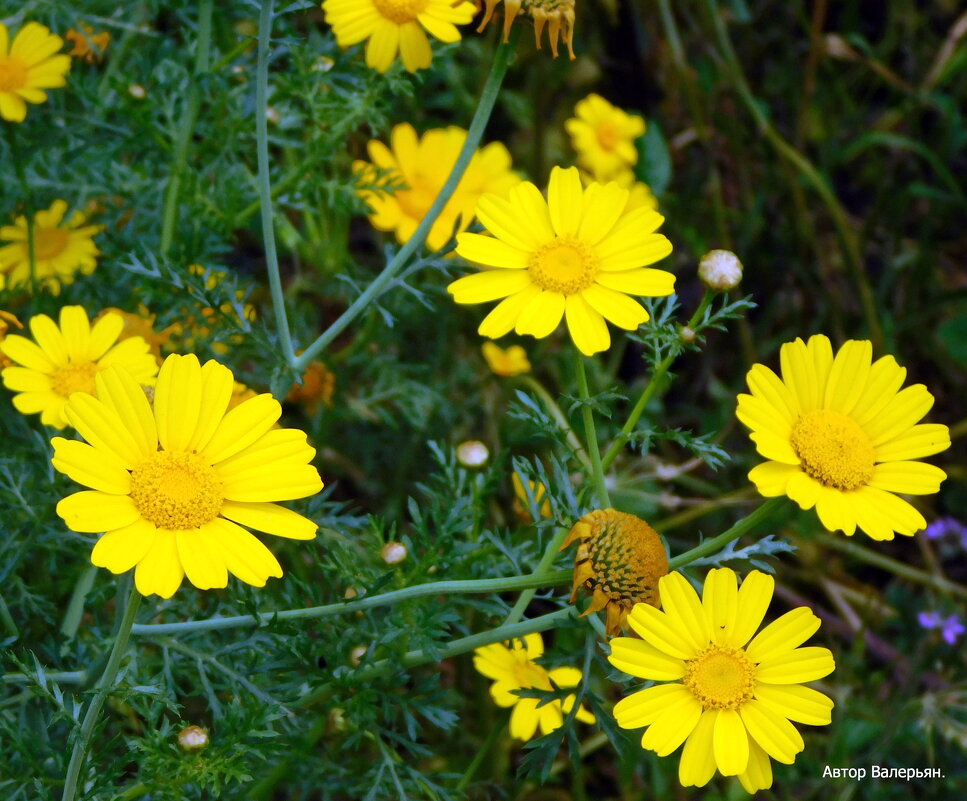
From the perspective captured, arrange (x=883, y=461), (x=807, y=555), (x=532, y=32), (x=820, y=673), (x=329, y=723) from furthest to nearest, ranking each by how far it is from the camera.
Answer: (x=807, y=555) < (x=329, y=723) < (x=532, y=32) < (x=883, y=461) < (x=820, y=673)

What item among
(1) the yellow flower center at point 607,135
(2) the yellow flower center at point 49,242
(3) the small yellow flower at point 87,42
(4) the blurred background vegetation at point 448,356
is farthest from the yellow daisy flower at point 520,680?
(1) the yellow flower center at point 607,135

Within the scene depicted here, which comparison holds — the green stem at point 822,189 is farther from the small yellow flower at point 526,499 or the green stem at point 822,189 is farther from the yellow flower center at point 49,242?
the yellow flower center at point 49,242

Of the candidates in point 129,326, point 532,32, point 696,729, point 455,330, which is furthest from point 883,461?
point 455,330

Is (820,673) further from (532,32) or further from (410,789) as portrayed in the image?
(532,32)

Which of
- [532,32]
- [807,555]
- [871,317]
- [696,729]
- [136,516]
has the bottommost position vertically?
[807,555]

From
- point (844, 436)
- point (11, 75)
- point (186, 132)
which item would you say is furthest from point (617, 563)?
point (11, 75)

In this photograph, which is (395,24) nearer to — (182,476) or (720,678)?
(182,476)

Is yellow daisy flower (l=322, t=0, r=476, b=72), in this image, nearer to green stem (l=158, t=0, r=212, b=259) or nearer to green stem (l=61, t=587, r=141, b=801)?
green stem (l=158, t=0, r=212, b=259)
